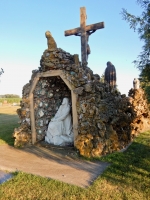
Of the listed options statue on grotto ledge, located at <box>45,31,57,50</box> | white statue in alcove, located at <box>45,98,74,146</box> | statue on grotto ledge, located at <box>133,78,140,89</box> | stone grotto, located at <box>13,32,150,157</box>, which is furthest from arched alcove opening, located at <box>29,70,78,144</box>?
statue on grotto ledge, located at <box>133,78,140,89</box>

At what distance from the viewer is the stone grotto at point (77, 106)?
5.92 metres

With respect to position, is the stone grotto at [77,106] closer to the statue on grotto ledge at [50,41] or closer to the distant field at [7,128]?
the statue on grotto ledge at [50,41]

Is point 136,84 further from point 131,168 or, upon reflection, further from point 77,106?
point 131,168

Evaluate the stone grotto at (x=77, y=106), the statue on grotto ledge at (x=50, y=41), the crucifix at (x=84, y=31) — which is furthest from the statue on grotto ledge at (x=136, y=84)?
the statue on grotto ledge at (x=50, y=41)

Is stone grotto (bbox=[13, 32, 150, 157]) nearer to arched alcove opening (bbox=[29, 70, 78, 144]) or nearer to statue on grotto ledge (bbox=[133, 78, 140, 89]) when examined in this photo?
arched alcove opening (bbox=[29, 70, 78, 144])

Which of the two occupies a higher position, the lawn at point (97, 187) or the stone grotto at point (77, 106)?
the stone grotto at point (77, 106)

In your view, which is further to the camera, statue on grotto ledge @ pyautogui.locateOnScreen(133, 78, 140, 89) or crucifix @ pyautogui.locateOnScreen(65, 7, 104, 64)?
statue on grotto ledge @ pyautogui.locateOnScreen(133, 78, 140, 89)

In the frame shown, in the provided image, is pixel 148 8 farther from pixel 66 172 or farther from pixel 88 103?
pixel 66 172

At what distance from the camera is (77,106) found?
20.1ft

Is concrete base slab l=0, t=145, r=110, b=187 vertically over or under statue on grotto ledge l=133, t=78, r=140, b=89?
under

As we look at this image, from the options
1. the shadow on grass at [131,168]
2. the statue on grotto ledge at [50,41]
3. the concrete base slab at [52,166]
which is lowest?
the concrete base slab at [52,166]

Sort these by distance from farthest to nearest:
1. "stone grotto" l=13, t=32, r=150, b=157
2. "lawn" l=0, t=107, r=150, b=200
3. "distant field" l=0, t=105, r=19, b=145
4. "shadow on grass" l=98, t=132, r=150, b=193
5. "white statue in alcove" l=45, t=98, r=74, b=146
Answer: "distant field" l=0, t=105, r=19, b=145, "white statue in alcove" l=45, t=98, r=74, b=146, "stone grotto" l=13, t=32, r=150, b=157, "shadow on grass" l=98, t=132, r=150, b=193, "lawn" l=0, t=107, r=150, b=200

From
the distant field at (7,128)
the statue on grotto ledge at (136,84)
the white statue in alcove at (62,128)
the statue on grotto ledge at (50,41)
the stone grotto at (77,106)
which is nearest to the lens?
the stone grotto at (77,106)

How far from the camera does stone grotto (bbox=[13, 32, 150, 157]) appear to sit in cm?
592
